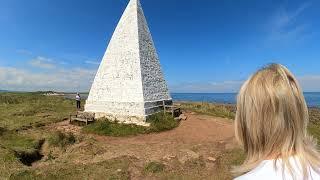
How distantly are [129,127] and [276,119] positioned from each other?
19343 millimetres

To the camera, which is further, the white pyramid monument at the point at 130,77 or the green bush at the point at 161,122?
the white pyramid monument at the point at 130,77

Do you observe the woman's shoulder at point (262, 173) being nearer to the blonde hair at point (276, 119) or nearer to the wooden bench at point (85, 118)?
the blonde hair at point (276, 119)

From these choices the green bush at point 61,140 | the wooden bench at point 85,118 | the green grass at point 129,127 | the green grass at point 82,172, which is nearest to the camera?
the green grass at point 82,172

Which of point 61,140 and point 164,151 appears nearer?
point 164,151

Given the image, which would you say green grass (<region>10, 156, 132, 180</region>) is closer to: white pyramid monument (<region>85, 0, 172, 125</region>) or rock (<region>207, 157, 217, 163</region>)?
rock (<region>207, 157, 217, 163</region>)

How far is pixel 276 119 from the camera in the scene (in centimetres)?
219

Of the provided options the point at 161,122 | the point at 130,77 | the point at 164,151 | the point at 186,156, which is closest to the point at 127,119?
the point at 161,122

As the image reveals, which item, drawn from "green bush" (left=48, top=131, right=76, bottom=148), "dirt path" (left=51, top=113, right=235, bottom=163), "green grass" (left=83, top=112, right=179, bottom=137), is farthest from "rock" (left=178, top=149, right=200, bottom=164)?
"green bush" (left=48, top=131, right=76, bottom=148)

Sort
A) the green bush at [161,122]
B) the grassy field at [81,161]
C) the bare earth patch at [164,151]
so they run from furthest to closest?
the green bush at [161,122] < the bare earth patch at [164,151] < the grassy field at [81,161]

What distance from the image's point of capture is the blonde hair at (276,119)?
218 cm

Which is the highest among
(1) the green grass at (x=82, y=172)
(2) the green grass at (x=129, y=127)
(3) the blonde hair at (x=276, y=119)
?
(3) the blonde hair at (x=276, y=119)

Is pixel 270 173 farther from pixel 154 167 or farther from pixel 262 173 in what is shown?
pixel 154 167

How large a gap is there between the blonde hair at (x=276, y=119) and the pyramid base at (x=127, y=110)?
1977cm

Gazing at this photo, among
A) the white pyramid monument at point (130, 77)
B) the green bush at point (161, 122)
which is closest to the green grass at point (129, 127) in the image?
the green bush at point (161, 122)
